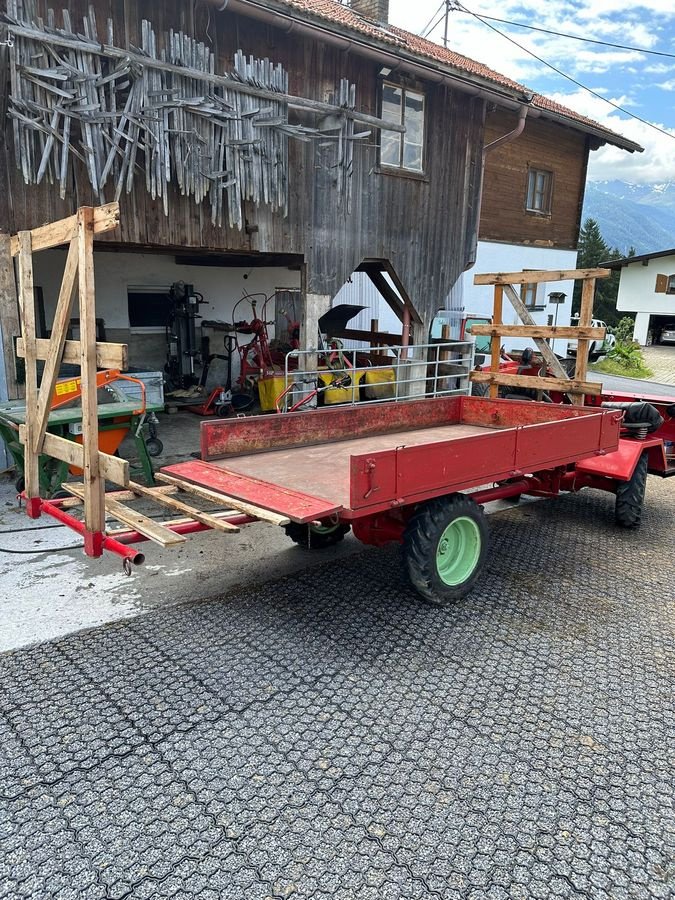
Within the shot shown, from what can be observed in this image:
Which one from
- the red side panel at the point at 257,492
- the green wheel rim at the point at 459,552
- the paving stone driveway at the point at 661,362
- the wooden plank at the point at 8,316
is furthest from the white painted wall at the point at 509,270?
the red side panel at the point at 257,492

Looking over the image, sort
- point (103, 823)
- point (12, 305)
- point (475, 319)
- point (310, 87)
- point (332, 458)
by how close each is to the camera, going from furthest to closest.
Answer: point (475, 319)
point (310, 87)
point (12, 305)
point (332, 458)
point (103, 823)

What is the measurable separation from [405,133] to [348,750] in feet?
35.5

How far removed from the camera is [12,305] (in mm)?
7578

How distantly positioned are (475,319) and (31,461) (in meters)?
12.8

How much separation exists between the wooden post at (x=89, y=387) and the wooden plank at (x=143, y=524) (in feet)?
0.32

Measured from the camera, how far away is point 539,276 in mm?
6980

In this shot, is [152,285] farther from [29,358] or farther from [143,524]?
[143,524]

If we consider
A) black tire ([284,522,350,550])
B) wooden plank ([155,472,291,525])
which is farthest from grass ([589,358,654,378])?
wooden plank ([155,472,291,525])

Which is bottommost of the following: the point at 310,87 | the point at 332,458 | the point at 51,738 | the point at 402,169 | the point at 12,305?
the point at 51,738

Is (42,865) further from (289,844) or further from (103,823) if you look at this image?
→ (289,844)

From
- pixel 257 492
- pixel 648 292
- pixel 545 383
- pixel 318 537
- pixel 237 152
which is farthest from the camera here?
pixel 648 292

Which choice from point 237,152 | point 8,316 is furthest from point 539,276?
point 8,316

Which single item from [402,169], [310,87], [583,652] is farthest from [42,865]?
[402,169]

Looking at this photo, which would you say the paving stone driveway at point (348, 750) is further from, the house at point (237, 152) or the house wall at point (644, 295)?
the house wall at point (644, 295)
